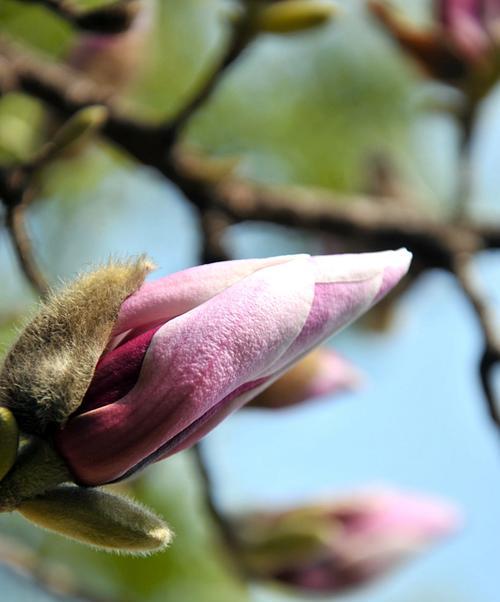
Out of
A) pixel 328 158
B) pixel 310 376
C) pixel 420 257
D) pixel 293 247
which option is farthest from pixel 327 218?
pixel 328 158

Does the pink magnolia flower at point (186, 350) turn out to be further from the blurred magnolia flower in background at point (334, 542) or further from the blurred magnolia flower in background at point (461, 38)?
the blurred magnolia flower in background at point (461, 38)

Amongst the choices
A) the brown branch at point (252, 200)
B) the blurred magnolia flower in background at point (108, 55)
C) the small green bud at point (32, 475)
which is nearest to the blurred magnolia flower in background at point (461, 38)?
the brown branch at point (252, 200)

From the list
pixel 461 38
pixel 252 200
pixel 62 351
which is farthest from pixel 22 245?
pixel 461 38

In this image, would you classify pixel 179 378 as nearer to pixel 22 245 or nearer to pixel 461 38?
pixel 22 245

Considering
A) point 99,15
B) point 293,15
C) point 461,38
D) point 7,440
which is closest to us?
point 7,440

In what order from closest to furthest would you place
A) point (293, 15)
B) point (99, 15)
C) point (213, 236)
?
point (99, 15), point (293, 15), point (213, 236)

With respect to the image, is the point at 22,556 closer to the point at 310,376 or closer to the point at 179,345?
the point at 310,376

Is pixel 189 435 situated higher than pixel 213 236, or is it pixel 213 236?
pixel 189 435
